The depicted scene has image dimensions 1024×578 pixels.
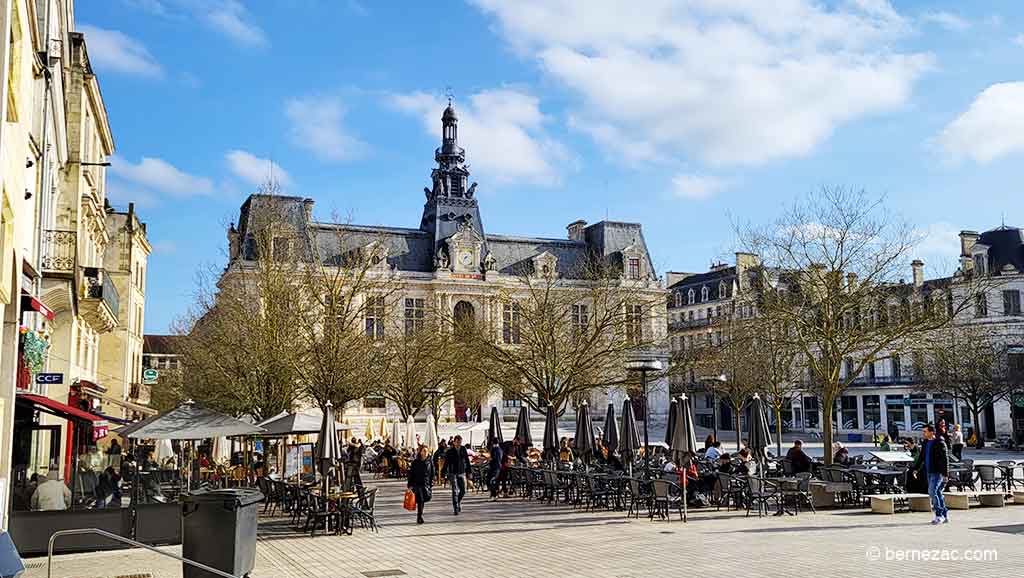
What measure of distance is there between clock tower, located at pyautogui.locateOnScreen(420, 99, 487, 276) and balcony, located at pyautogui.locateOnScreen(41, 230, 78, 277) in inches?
2090

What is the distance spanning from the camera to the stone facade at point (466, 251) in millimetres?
70688

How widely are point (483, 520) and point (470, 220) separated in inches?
2266

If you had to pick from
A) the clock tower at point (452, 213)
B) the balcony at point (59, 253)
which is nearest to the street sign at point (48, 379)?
the balcony at point (59, 253)

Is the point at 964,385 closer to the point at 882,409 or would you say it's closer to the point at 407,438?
the point at 882,409

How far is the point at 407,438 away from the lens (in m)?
34.9

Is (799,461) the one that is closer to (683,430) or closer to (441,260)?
(683,430)

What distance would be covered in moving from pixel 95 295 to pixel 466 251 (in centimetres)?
5115

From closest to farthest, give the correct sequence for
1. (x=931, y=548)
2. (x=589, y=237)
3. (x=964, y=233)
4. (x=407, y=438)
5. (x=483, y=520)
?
(x=931, y=548) < (x=483, y=520) < (x=407, y=438) < (x=964, y=233) < (x=589, y=237)

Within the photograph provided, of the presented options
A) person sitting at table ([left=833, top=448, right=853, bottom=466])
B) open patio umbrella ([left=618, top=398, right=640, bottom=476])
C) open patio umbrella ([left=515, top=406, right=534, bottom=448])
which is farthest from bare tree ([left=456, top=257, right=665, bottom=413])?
person sitting at table ([left=833, top=448, right=853, bottom=466])

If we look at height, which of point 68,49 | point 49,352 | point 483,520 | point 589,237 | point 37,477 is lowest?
point 483,520

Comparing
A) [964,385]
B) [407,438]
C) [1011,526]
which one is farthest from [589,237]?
[1011,526]

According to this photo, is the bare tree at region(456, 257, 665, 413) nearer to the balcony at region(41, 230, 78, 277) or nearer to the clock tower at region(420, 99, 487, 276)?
the balcony at region(41, 230, 78, 277)

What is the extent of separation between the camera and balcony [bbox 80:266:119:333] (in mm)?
22125

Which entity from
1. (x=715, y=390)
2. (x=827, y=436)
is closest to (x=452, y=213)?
(x=715, y=390)
